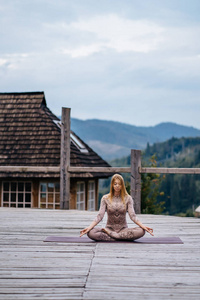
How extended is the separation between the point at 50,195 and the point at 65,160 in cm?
815

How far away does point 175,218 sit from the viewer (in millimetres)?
9906

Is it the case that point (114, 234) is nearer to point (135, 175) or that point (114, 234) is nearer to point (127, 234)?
point (127, 234)

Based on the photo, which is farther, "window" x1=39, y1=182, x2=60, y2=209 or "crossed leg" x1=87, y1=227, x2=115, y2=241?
"window" x1=39, y1=182, x2=60, y2=209

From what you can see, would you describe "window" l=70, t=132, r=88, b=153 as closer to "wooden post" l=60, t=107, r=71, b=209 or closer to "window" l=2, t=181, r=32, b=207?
"window" l=2, t=181, r=32, b=207

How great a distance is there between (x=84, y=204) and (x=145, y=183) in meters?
7.29

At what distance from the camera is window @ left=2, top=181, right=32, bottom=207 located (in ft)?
63.4

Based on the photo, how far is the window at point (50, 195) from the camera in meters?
18.9

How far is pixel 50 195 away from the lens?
62.4 feet

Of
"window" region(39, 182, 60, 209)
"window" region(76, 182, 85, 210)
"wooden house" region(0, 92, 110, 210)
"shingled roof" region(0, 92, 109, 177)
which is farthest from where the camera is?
"shingled roof" region(0, 92, 109, 177)

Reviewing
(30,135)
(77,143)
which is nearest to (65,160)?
(30,135)

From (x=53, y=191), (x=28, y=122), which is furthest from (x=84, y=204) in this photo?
(x=28, y=122)

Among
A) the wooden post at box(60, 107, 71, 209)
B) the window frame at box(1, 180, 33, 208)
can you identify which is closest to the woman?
the wooden post at box(60, 107, 71, 209)

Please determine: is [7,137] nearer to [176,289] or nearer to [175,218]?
[175,218]

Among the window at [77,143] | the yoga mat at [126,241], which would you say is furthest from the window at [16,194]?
the yoga mat at [126,241]
